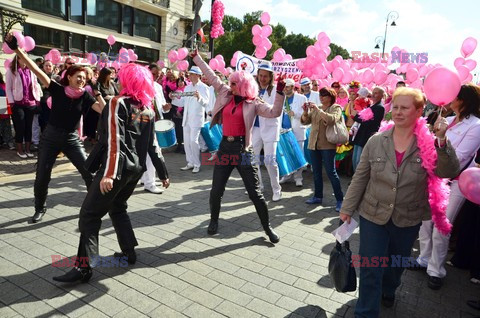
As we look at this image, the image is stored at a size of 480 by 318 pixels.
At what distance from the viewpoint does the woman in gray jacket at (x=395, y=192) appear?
252cm

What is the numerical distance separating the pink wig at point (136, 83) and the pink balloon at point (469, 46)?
9.48 meters

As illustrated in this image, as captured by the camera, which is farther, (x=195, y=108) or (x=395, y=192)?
(x=195, y=108)

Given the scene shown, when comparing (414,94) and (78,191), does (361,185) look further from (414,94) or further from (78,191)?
(78,191)

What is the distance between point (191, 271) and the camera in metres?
3.52

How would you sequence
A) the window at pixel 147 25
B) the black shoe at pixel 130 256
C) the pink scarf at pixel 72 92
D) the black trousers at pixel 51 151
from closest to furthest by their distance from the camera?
the black shoe at pixel 130 256, the pink scarf at pixel 72 92, the black trousers at pixel 51 151, the window at pixel 147 25

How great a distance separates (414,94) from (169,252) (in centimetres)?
287

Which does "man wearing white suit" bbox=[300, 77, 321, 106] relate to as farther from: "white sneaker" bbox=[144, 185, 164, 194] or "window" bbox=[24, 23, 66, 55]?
"window" bbox=[24, 23, 66, 55]

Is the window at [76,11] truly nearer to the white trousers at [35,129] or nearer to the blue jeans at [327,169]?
the white trousers at [35,129]

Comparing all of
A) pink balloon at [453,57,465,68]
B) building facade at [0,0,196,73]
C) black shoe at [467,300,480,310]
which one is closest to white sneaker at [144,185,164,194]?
black shoe at [467,300,480,310]

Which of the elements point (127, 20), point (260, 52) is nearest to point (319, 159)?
point (260, 52)

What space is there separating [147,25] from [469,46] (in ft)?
84.7

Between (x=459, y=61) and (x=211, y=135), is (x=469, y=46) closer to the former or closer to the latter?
(x=459, y=61)

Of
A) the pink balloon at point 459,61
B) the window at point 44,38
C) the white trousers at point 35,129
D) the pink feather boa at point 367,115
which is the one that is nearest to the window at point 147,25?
the window at point 44,38

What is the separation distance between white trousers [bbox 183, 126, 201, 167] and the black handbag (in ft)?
17.4
